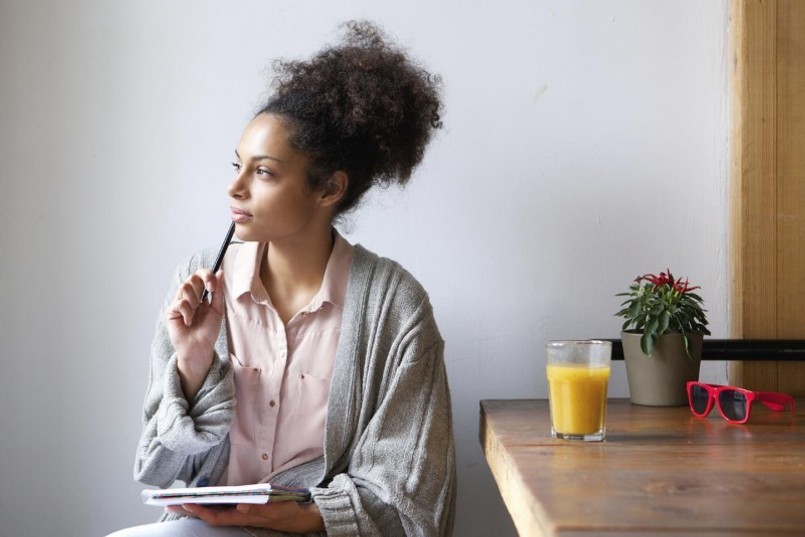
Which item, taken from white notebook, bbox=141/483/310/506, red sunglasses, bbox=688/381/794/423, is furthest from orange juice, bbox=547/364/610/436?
white notebook, bbox=141/483/310/506

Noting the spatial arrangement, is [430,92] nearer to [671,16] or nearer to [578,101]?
[578,101]

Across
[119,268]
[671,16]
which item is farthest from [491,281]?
[119,268]

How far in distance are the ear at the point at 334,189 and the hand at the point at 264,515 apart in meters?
0.50

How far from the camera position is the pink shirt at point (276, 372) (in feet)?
5.02

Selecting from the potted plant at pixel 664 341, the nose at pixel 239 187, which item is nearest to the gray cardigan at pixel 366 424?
the nose at pixel 239 187

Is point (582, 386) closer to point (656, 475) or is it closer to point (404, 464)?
point (656, 475)

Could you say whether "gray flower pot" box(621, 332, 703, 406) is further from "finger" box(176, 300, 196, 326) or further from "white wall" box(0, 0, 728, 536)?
"finger" box(176, 300, 196, 326)

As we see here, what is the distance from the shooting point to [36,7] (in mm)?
1811

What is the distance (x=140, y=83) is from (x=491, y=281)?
785mm

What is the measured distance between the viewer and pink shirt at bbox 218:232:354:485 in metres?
1.53

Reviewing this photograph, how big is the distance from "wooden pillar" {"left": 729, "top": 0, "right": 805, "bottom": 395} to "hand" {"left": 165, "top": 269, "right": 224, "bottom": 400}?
972 mm

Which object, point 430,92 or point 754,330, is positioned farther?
point 754,330

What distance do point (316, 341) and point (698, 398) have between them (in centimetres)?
63

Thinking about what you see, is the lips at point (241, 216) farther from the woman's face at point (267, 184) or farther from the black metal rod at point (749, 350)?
the black metal rod at point (749, 350)
